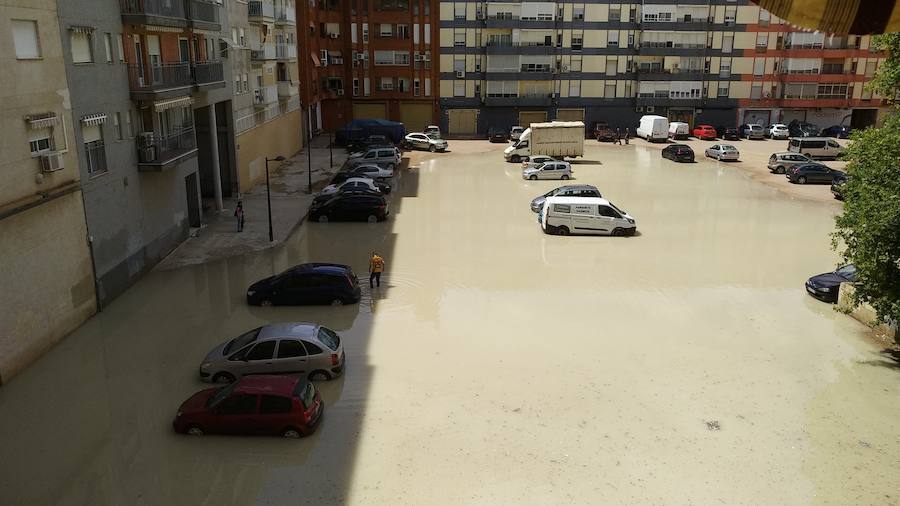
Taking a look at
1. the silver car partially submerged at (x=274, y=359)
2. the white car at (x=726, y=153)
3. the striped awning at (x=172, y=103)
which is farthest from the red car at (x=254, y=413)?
the white car at (x=726, y=153)

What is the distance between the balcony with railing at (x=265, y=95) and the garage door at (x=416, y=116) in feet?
72.4

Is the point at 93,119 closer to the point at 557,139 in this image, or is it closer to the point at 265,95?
the point at 265,95

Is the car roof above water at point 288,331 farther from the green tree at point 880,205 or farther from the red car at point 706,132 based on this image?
the red car at point 706,132

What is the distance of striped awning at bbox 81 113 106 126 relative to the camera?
2029 centimetres

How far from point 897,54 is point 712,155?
39.1 meters

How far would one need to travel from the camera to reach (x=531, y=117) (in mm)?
69938

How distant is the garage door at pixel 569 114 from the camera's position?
69.6m

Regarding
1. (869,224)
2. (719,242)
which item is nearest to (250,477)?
(869,224)

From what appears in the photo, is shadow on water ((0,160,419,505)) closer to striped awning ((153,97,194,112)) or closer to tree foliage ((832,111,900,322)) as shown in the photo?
striped awning ((153,97,194,112))

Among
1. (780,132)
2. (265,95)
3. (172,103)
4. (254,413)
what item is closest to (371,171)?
(265,95)

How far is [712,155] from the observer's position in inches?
2130

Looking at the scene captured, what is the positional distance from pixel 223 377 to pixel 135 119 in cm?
1234

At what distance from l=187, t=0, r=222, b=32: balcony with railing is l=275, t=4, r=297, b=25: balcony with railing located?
15161mm

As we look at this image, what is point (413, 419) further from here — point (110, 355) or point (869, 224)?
point (869, 224)
